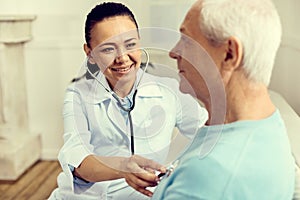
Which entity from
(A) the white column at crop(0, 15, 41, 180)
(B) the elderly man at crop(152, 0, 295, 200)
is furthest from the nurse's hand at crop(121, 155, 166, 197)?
(A) the white column at crop(0, 15, 41, 180)

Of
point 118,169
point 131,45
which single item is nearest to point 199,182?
point 118,169

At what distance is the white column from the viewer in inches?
109

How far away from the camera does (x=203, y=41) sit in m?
0.84

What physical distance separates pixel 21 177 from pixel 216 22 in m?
2.30

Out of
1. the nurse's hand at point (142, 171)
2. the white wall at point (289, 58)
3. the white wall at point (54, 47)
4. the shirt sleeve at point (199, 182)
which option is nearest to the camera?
the shirt sleeve at point (199, 182)

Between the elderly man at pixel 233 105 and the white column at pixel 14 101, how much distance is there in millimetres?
2078

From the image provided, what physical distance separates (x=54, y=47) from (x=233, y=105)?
2.26m

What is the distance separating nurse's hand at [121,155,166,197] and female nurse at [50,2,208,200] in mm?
80

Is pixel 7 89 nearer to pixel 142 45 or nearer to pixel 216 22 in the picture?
pixel 142 45

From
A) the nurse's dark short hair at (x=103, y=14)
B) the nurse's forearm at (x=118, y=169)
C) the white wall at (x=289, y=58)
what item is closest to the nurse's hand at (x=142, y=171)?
the nurse's forearm at (x=118, y=169)

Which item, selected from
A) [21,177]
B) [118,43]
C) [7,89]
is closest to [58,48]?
[7,89]

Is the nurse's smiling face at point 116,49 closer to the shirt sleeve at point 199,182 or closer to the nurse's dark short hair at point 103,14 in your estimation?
the nurse's dark short hair at point 103,14

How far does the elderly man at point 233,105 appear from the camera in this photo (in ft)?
2.62

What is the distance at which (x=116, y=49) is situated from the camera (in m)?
1.12
